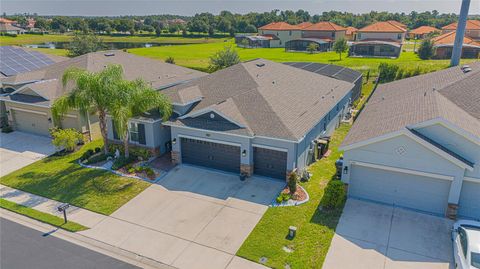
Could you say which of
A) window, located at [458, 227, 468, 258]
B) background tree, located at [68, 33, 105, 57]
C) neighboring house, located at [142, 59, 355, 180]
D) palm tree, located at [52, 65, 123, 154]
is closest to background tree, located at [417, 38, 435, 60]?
neighboring house, located at [142, 59, 355, 180]

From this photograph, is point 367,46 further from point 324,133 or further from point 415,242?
point 415,242

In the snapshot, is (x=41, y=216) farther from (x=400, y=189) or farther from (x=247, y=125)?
(x=400, y=189)

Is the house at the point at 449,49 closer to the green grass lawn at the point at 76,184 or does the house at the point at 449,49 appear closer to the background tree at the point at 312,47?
the background tree at the point at 312,47

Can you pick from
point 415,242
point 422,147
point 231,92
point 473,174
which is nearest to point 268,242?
point 415,242

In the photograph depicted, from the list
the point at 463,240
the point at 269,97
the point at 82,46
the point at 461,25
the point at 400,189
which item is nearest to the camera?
the point at 463,240

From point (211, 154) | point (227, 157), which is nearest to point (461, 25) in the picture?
point (227, 157)

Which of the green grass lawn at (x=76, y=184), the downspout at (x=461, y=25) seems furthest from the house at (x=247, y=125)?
the downspout at (x=461, y=25)

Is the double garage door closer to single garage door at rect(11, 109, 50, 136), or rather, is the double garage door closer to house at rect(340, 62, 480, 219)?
house at rect(340, 62, 480, 219)

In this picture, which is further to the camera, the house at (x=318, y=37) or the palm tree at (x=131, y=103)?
the house at (x=318, y=37)
